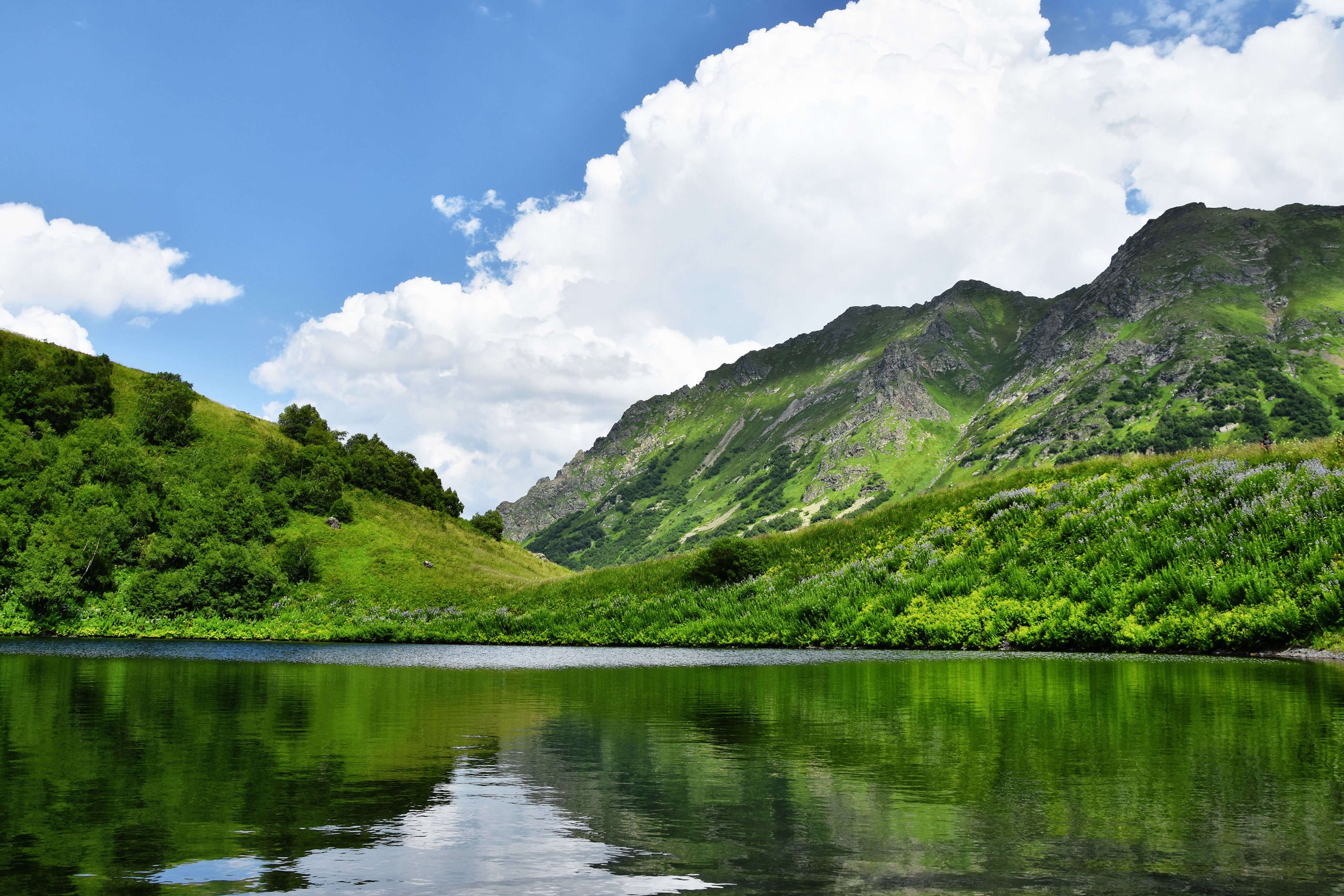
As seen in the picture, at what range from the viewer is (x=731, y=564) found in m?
51.9

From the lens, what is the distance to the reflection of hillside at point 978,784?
18.3 feet

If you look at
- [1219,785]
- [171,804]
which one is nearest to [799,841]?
[1219,785]

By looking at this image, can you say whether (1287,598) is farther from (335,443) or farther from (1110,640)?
(335,443)

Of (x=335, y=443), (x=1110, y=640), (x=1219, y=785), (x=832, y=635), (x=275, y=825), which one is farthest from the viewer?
(x=335, y=443)

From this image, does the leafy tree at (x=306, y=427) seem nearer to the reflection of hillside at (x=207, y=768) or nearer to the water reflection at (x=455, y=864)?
the reflection of hillside at (x=207, y=768)

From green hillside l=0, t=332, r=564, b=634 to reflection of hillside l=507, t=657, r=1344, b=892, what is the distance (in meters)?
66.1

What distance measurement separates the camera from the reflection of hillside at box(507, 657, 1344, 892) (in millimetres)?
5590

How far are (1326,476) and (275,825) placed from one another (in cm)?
3452

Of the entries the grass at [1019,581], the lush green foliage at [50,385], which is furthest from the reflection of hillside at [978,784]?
the lush green foliage at [50,385]

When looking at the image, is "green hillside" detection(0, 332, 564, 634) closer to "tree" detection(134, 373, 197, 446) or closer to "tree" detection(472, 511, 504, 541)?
"tree" detection(134, 373, 197, 446)

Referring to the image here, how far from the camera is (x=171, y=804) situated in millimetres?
7855

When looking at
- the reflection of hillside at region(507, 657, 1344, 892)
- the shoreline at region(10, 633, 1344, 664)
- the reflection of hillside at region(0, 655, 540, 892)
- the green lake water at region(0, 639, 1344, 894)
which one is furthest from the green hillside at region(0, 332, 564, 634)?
the reflection of hillside at region(507, 657, 1344, 892)

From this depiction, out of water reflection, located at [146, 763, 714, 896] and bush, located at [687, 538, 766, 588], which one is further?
bush, located at [687, 538, 766, 588]

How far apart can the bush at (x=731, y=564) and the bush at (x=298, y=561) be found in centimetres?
4373
